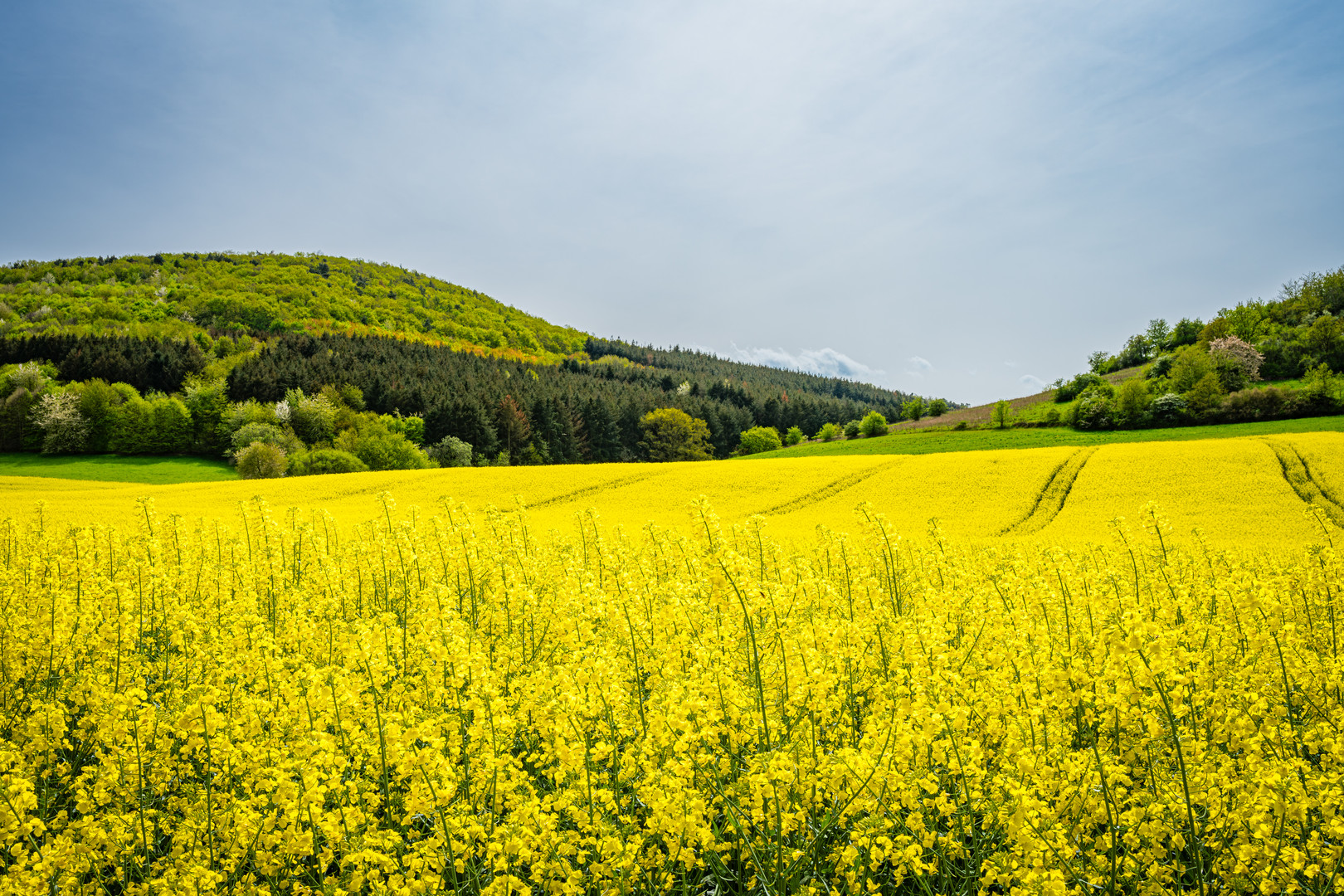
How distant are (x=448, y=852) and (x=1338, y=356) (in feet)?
243

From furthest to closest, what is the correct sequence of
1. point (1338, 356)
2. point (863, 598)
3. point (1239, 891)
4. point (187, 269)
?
1. point (187, 269)
2. point (1338, 356)
3. point (863, 598)
4. point (1239, 891)

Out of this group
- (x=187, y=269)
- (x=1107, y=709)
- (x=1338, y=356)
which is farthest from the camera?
(x=187, y=269)

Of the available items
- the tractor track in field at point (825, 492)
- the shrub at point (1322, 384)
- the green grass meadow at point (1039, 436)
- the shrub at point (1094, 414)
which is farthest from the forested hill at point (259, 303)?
the shrub at point (1322, 384)

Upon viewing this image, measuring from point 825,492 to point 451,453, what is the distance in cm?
4199

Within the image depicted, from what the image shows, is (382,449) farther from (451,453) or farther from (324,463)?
(451,453)

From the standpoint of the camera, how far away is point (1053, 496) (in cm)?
2472

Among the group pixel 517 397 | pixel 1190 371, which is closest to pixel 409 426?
pixel 517 397

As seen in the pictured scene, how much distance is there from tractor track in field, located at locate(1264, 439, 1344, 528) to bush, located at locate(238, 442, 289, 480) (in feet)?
187

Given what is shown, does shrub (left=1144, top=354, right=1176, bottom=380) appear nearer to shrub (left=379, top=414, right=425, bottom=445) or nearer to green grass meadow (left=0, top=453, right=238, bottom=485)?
shrub (left=379, top=414, right=425, bottom=445)

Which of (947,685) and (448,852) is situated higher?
(947,685)

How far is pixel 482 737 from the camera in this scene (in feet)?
12.7

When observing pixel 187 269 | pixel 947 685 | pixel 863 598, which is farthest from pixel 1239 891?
pixel 187 269

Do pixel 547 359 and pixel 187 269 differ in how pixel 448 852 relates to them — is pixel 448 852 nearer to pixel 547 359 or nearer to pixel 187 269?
pixel 547 359

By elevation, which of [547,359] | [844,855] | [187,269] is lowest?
[844,855]
